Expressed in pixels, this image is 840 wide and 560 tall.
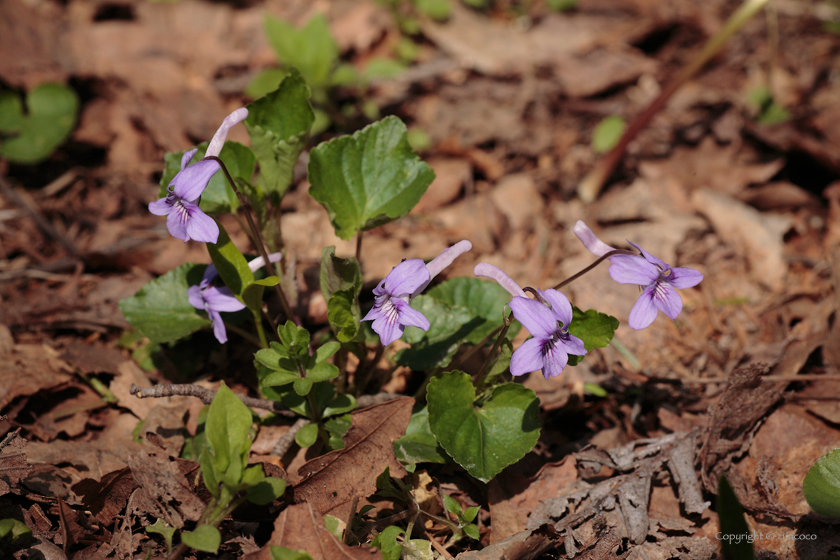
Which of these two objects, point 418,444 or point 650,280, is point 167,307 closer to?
point 418,444

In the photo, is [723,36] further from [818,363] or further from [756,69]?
[818,363]

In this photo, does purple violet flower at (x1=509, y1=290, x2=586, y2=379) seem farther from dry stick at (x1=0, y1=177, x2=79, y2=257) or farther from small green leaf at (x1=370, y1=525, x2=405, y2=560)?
dry stick at (x1=0, y1=177, x2=79, y2=257)

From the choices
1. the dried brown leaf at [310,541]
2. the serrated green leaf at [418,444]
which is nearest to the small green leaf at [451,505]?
the serrated green leaf at [418,444]

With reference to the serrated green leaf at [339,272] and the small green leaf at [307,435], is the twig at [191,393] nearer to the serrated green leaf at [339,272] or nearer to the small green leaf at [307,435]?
the small green leaf at [307,435]

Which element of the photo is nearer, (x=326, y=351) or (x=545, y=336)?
(x=545, y=336)

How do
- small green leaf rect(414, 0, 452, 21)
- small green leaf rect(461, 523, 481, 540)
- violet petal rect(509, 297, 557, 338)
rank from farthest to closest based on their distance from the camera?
small green leaf rect(414, 0, 452, 21)
small green leaf rect(461, 523, 481, 540)
violet petal rect(509, 297, 557, 338)

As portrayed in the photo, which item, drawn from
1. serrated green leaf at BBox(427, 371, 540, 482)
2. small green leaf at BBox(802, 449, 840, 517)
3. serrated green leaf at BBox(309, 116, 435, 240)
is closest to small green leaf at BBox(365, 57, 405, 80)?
serrated green leaf at BBox(309, 116, 435, 240)

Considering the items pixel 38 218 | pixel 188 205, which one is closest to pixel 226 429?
pixel 188 205
